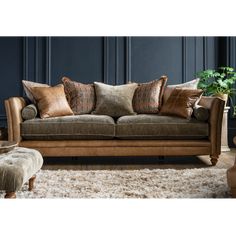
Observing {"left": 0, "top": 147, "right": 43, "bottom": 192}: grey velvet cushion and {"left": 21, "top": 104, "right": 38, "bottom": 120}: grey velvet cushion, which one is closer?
{"left": 0, "top": 147, "right": 43, "bottom": 192}: grey velvet cushion

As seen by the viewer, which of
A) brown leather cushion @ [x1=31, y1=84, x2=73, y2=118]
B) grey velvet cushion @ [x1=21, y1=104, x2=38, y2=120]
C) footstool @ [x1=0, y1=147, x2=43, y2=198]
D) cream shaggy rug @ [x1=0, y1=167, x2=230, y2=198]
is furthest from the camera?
brown leather cushion @ [x1=31, y1=84, x2=73, y2=118]

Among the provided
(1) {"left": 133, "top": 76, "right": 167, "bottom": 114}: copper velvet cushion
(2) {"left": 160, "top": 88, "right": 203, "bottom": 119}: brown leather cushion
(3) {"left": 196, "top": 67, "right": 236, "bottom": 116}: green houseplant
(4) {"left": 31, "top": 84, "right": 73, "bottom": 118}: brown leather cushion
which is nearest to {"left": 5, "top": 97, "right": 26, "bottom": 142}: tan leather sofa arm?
(4) {"left": 31, "top": 84, "right": 73, "bottom": 118}: brown leather cushion

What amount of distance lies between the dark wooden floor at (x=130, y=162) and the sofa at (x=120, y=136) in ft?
0.42

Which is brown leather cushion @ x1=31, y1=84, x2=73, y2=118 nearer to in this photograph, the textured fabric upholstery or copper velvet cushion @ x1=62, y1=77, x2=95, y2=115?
copper velvet cushion @ x1=62, y1=77, x2=95, y2=115

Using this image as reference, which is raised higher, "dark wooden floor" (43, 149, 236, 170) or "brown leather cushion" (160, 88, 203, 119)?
"brown leather cushion" (160, 88, 203, 119)

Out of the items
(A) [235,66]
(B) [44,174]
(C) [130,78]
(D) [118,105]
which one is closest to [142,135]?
(D) [118,105]

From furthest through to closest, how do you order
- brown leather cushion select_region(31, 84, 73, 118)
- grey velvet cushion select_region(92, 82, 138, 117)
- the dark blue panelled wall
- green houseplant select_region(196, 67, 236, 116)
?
the dark blue panelled wall
green houseplant select_region(196, 67, 236, 116)
grey velvet cushion select_region(92, 82, 138, 117)
brown leather cushion select_region(31, 84, 73, 118)

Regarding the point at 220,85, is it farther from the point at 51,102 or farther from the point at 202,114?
the point at 51,102

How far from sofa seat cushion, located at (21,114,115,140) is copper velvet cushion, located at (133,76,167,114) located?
0.64m

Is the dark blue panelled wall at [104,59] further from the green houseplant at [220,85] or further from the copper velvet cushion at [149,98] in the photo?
the copper velvet cushion at [149,98]

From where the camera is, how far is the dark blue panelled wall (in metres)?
5.78

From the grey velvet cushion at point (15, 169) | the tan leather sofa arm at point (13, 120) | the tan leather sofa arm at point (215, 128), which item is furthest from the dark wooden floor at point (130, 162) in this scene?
the grey velvet cushion at point (15, 169)

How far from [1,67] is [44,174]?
106 inches

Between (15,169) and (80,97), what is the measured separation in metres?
2.38
